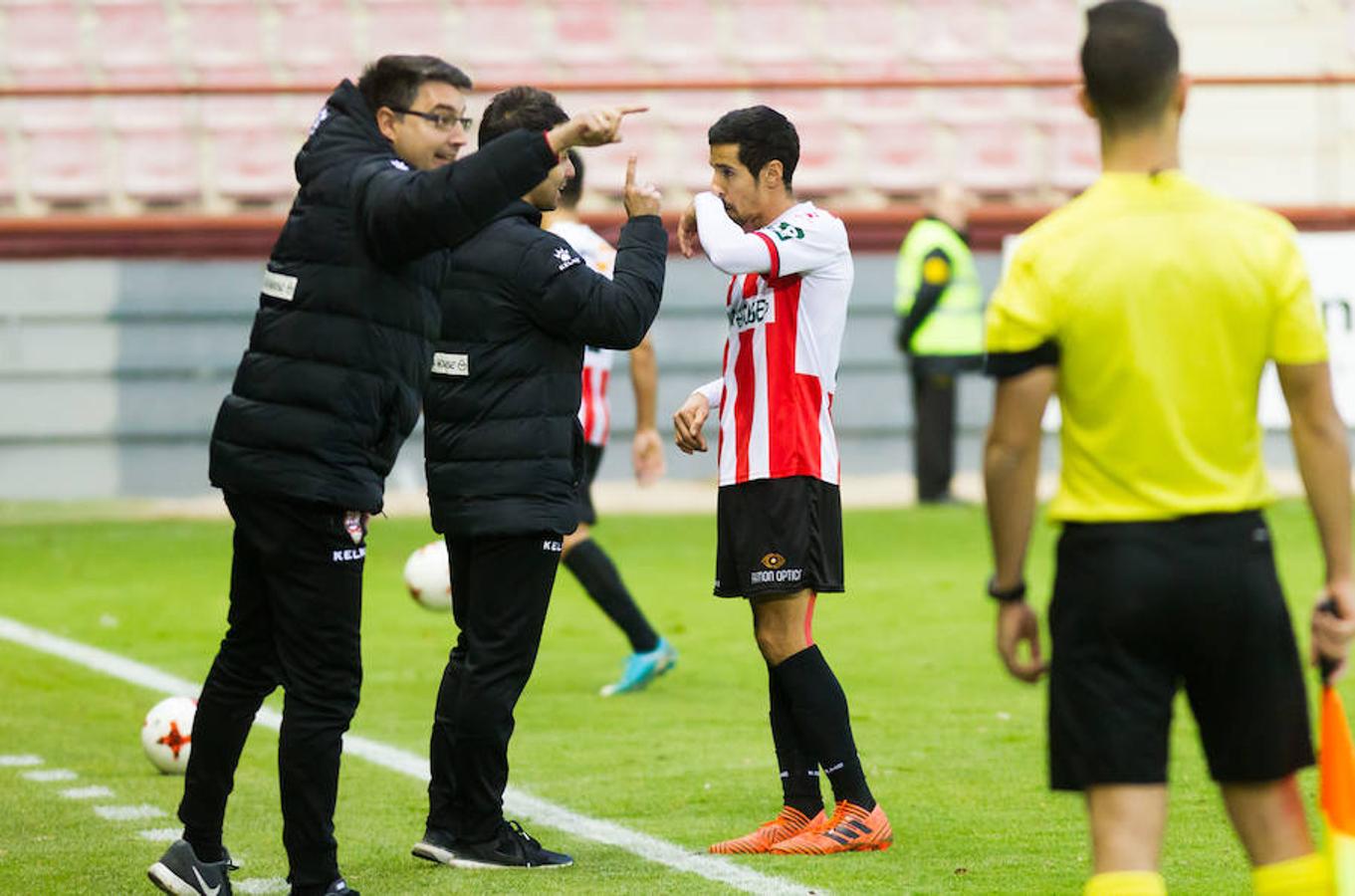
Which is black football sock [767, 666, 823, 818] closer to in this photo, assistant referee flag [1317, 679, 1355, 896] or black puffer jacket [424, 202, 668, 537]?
black puffer jacket [424, 202, 668, 537]

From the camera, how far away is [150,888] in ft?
17.5

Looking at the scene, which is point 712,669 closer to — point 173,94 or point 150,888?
point 150,888

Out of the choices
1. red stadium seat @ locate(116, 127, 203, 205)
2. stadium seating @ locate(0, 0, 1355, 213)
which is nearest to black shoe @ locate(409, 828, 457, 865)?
stadium seating @ locate(0, 0, 1355, 213)

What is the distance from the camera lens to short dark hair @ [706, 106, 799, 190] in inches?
226

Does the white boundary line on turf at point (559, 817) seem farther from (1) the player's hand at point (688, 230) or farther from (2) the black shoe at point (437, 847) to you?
(1) the player's hand at point (688, 230)

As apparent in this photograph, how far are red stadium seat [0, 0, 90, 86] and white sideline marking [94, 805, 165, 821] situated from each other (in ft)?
41.1

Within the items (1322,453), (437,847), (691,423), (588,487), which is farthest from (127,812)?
(1322,453)

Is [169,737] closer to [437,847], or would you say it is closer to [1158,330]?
[437,847]

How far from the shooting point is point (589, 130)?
182 inches

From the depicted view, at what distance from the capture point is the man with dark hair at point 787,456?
5699mm

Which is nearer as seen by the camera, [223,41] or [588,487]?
[588,487]

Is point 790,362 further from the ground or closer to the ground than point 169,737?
further from the ground

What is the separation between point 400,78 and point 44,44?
14075mm

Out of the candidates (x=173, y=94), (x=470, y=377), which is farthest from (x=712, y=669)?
(x=173, y=94)
